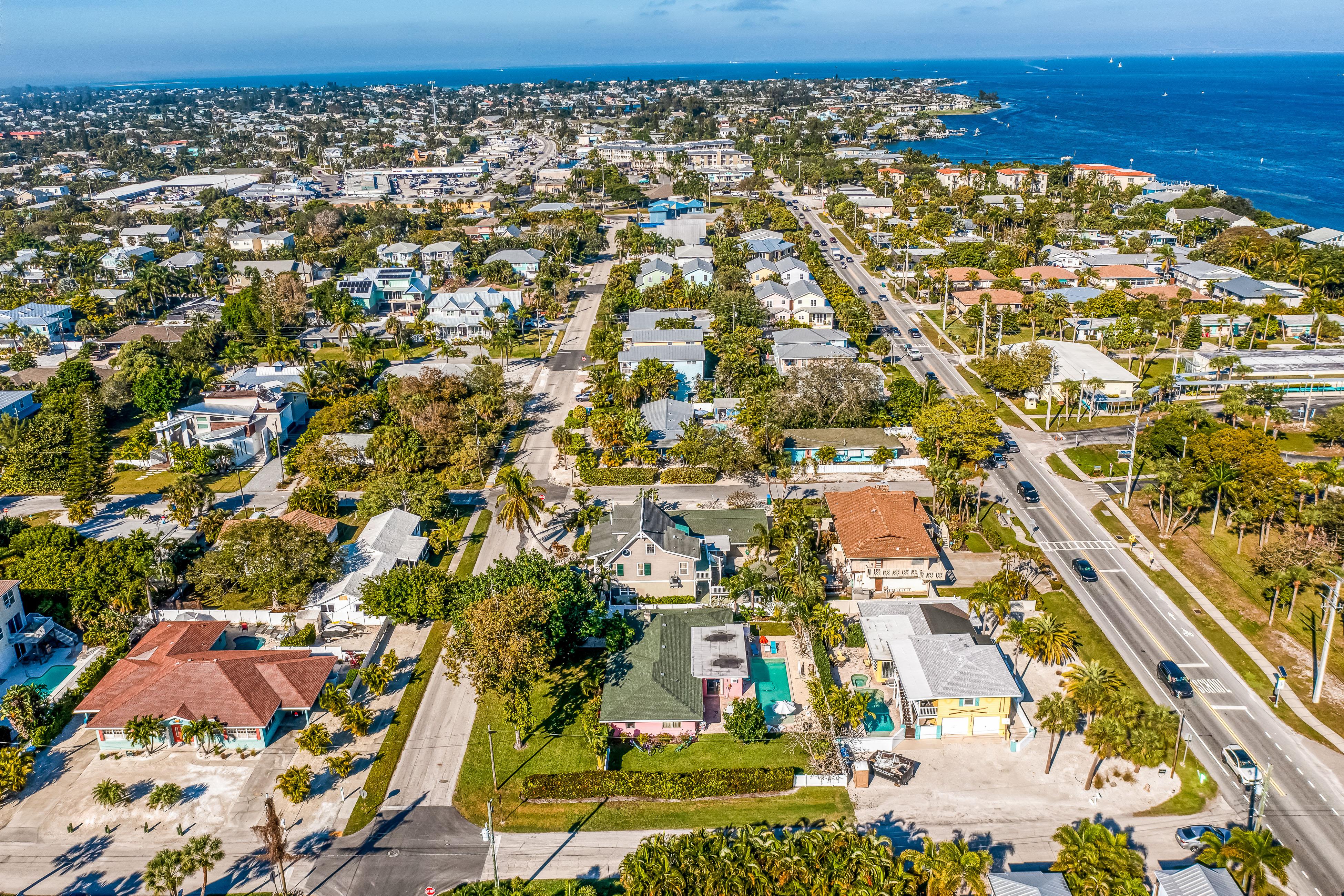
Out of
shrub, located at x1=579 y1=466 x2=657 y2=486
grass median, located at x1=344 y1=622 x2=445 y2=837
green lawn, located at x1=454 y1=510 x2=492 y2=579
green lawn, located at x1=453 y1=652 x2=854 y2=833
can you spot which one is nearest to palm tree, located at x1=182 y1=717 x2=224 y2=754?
grass median, located at x1=344 y1=622 x2=445 y2=837

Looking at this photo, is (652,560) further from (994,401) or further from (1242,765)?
(994,401)

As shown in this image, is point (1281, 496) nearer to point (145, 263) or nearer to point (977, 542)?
point (977, 542)

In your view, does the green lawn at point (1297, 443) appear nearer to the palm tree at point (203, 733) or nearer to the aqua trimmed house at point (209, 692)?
the aqua trimmed house at point (209, 692)

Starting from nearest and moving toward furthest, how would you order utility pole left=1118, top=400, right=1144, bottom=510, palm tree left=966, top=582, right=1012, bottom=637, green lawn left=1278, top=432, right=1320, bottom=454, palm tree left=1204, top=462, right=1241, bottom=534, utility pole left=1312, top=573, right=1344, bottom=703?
1. utility pole left=1312, top=573, right=1344, bottom=703
2. palm tree left=966, top=582, right=1012, bottom=637
3. palm tree left=1204, top=462, right=1241, bottom=534
4. utility pole left=1118, top=400, right=1144, bottom=510
5. green lawn left=1278, top=432, right=1320, bottom=454

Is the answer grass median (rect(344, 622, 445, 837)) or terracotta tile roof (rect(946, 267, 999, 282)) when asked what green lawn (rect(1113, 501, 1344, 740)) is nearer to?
grass median (rect(344, 622, 445, 837))

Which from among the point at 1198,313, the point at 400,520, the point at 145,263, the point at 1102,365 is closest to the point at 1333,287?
the point at 1198,313
